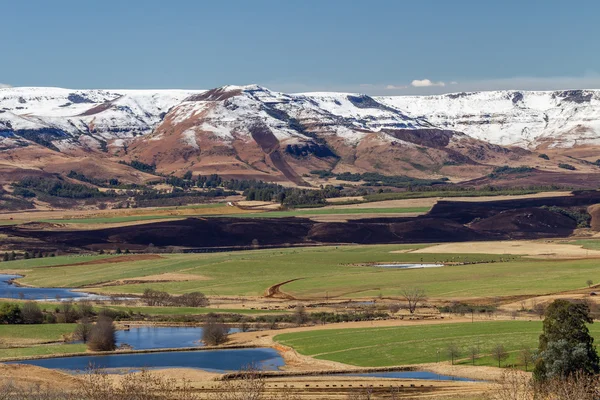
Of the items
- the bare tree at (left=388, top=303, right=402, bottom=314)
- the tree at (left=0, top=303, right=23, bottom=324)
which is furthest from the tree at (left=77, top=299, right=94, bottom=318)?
the bare tree at (left=388, top=303, right=402, bottom=314)

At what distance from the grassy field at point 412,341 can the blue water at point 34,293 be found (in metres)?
41.9

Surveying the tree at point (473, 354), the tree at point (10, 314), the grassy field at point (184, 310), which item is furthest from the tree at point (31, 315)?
the tree at point (473, 354)

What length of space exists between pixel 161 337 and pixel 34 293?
3913 centimetres

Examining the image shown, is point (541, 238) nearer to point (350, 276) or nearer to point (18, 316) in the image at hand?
point (350, 276)

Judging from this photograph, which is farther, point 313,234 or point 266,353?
point 313,234

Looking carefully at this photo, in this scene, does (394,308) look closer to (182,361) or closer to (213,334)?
(213,334)

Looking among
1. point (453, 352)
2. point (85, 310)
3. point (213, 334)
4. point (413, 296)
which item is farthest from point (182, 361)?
point (413, 296)

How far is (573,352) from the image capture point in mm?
57219

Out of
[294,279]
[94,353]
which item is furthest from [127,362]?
[294,279]

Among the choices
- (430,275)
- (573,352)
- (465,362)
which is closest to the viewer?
(573,352)

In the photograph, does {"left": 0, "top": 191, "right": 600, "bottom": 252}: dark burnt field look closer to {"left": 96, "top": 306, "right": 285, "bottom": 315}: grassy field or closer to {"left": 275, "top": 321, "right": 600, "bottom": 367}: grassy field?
{"left": 96, "top": 306, "right": 285, "bottom": 315}: grassy field

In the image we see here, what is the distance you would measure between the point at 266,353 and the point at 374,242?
4060 inches

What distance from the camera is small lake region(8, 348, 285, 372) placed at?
73.5m

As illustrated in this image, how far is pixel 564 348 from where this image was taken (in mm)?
57469
